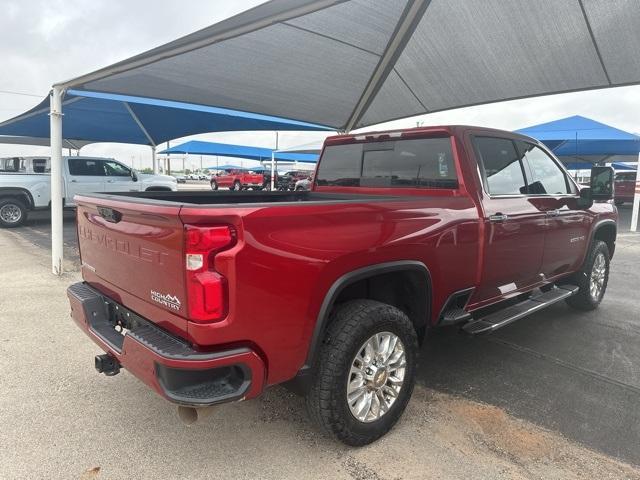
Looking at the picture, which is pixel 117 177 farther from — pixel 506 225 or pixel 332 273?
pixel 332 273

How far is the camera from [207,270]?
204 centimetres

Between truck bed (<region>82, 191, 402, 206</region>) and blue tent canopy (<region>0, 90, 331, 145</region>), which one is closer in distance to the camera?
truck bed (<region>82, 191, 402, 206</region>)

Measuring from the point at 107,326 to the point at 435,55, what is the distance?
18.5 feet

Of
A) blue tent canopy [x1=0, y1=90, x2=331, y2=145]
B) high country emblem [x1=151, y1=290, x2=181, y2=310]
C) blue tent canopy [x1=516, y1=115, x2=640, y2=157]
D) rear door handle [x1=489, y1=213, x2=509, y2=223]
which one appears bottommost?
high country emblem [x1=151, y1=290, x2=181, y2=310]

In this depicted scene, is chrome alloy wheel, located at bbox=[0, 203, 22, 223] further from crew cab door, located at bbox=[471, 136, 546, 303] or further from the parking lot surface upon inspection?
crew cab door, located at bbox=[471, 136, 546, 303]

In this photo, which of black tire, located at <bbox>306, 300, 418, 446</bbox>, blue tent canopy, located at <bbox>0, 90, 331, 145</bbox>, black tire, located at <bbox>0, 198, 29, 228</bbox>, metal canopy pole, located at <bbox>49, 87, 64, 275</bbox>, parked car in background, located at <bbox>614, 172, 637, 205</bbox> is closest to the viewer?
black tire, located at <bbox>306, 300, 418, 446</bbox>

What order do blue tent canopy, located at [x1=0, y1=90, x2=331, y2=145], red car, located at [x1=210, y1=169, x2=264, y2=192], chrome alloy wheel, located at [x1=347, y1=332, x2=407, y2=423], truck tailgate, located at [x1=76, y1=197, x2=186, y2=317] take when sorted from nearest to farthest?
truck tailgate, located at [x1=76, y1=197, x2=186, y2=317] < chrome alloy wheel, located at [x1=347, y1=332, x2=407, y2=423] < blue tent canopy, located at [x1=0, y1=90, x2=331, y2=145] < red car, located at [x1=210, y1=169, x2=264, y2=192]

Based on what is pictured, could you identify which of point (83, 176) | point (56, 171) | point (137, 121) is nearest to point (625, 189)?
point (137, 121)

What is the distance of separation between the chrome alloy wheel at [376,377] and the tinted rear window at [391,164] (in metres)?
1.39

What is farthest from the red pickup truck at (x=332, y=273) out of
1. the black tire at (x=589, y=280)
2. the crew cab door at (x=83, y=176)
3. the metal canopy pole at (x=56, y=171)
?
the crew cab door at (x=83, y=176)

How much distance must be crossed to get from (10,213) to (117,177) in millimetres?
2769

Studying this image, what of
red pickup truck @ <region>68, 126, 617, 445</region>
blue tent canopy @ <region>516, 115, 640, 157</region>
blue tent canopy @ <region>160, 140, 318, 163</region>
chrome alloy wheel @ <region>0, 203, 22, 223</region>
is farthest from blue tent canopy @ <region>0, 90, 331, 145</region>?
blue tent canopy @ <region>160, 140, 318, 163</region>

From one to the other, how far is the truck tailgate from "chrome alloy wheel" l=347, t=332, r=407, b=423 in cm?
108

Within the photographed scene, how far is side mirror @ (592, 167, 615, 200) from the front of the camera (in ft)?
14.8
